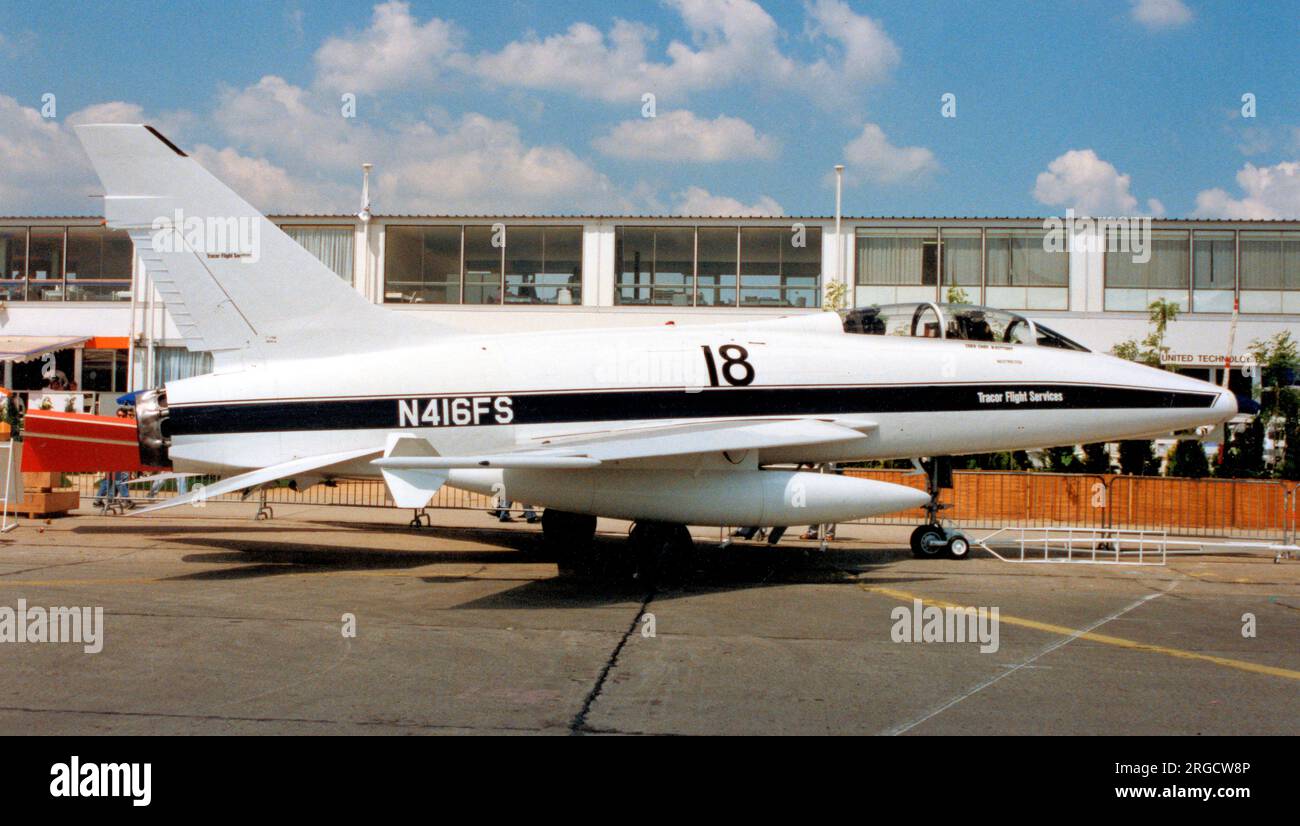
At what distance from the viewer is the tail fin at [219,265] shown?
12.4 m

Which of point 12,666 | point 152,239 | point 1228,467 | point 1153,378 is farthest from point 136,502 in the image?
point 1228,467

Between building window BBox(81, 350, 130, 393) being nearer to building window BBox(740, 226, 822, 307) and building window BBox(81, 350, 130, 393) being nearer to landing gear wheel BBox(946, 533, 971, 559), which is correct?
building window BBox(740, 226, 822, 307)

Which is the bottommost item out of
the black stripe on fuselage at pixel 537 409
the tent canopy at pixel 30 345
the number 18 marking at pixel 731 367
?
the black stripe on fuselage at pixel 537 409

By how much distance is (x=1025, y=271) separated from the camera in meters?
27.9

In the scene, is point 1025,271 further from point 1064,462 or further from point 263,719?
point 263,719

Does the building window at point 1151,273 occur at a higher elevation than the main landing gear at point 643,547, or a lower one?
higher

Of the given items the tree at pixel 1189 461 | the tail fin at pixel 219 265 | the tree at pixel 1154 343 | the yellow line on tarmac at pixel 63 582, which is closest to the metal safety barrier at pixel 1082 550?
the tree at pixel 1189 461

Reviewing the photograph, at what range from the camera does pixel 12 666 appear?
24.0 feet

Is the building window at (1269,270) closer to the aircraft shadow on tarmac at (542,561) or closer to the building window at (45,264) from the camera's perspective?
the aircraft shadow on tarmac at (542,561)

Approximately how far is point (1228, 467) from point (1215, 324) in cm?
568

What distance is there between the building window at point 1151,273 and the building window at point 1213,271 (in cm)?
29

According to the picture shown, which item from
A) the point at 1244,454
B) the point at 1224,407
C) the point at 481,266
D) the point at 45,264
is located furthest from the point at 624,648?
the point at 45,264

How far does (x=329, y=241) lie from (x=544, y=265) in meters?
6.68
